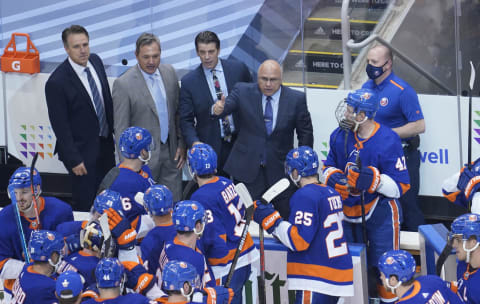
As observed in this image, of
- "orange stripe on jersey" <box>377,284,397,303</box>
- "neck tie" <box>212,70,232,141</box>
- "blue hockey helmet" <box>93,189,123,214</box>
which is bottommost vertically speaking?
"orange stripe on jersey" <box>377,284,397,303</box>

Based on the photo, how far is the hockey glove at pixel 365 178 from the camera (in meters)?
5.82

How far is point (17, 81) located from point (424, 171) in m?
3.79

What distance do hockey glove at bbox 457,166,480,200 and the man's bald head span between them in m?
1.83

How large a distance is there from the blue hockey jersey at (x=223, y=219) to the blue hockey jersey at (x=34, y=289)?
103 cm

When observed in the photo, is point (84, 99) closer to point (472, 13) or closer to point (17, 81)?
point (17, 81)

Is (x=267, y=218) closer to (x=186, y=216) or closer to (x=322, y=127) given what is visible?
(x=186, y=216)

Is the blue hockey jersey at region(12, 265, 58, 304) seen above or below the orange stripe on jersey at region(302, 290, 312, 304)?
above

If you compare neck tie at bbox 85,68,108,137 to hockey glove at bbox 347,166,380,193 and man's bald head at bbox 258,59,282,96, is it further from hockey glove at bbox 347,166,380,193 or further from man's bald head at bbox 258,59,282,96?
hockey glove at bbox 347,166,380,193

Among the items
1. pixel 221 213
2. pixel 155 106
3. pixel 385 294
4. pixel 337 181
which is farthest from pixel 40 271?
pixel 155 106

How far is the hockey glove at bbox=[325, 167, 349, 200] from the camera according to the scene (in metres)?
6.02

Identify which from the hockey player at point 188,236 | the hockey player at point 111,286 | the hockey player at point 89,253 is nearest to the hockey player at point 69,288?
the hockey player at point 111,286

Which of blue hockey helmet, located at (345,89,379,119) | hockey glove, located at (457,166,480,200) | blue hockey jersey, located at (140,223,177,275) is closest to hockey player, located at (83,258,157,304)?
blue hockey jersey, located at (140,223,177,275)

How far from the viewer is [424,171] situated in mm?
7812

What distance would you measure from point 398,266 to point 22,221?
235 cm
